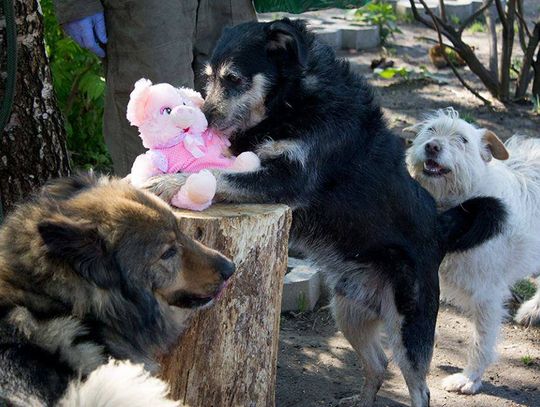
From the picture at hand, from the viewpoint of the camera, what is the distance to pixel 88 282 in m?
2.99

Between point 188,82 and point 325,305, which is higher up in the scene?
point 188,82

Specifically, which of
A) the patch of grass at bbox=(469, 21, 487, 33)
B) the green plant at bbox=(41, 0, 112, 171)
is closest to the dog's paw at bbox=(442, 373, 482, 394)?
the green plant at bbox=(41, 0, 112, 171)

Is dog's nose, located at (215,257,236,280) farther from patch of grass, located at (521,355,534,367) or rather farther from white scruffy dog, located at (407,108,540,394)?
patch of grass, located at (521,355,534,367)

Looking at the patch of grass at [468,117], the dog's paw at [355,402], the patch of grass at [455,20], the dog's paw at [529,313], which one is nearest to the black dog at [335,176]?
the dog's paw at [355,402]

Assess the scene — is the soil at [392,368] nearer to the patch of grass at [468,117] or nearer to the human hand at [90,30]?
the human hand at [90,30]

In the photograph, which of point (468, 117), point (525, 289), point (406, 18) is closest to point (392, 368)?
point (525, 289)

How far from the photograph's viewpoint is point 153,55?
5.06 meters

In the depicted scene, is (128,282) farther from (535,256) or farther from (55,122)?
(535,256)

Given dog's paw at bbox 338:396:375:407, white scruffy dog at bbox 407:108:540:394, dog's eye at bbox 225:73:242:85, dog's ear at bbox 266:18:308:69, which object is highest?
dog's ear at bbox 266:18:308:69

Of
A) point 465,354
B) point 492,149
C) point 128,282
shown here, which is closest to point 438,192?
point 492,149

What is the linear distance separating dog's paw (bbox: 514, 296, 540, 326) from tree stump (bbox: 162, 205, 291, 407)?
2.99 m

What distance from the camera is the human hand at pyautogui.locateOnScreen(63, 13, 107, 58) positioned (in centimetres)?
493

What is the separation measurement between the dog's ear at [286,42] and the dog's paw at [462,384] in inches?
93.4

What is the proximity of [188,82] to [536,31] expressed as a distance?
18.3 feet
